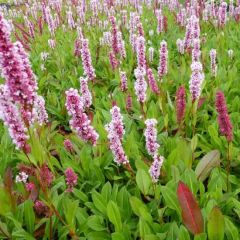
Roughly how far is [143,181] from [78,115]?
0.84 meters

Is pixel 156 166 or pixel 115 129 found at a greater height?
pixel 115 129

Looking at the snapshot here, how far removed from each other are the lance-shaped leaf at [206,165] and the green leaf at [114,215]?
92cm

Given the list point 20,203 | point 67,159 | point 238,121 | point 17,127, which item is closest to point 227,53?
point 238,121

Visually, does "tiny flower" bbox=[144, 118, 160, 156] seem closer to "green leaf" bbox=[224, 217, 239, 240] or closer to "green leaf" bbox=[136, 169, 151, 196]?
"green leaf" bbox=[136, 169, 151, 196]

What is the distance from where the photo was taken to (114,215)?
2906 mm

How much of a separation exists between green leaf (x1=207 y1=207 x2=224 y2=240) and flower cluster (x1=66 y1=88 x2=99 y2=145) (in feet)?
3.73

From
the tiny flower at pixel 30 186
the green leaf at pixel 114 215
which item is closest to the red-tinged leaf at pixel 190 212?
the green leaf at pixel 114 215

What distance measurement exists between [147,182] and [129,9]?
8.96 meters

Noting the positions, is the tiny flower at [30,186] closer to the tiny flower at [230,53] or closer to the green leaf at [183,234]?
the green leaf at [183,234]

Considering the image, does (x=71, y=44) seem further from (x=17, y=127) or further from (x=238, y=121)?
(x=17, y=127)

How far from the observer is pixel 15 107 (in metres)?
2.32

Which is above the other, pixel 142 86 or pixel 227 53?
pixel 142 86

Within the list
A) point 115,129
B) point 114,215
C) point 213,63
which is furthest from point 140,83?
point 213,63

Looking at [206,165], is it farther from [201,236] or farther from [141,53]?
[141,53]
